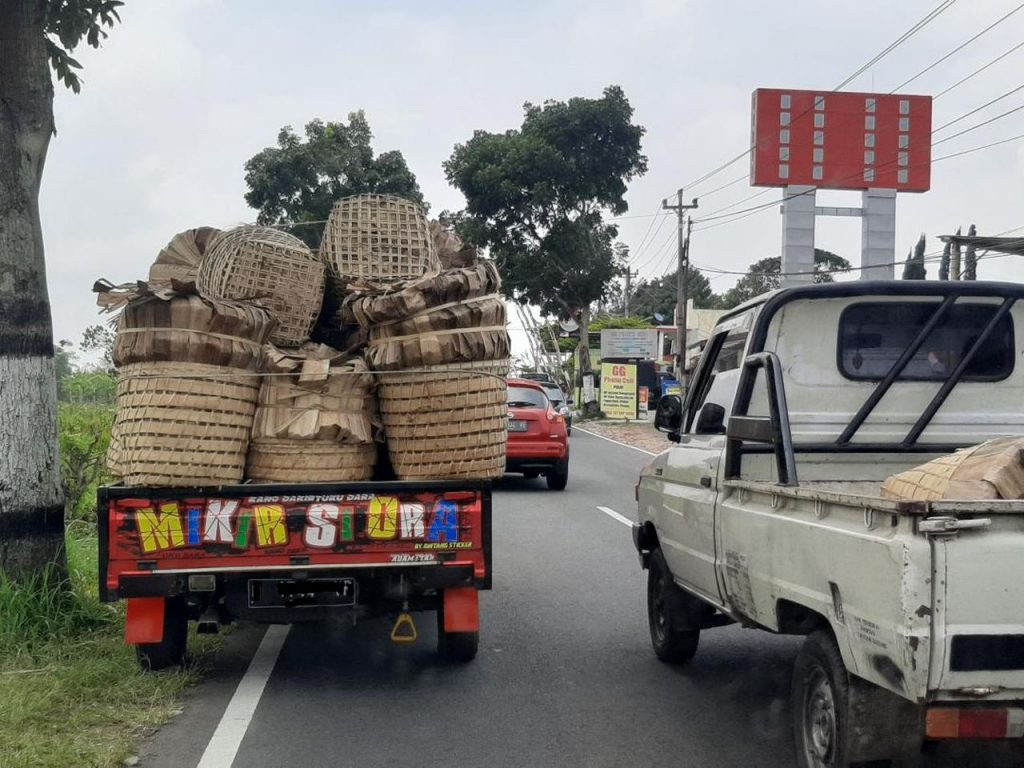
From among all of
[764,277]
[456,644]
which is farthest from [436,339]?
[764,277]

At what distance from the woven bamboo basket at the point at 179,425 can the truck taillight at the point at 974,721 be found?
3691 millimetres

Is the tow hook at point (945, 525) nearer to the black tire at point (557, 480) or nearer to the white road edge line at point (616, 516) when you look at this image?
the white road edge line at point (616, 516)

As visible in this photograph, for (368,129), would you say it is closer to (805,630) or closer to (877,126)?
(877,126)

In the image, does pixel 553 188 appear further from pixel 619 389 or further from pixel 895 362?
pixel 895 362

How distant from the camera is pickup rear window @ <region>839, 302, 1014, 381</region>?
17.7ft

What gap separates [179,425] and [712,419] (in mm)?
2695

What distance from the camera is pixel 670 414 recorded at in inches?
263

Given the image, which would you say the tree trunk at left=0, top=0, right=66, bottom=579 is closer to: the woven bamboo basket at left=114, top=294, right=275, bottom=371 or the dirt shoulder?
the woven bamboo basket at left=114, top=294, right=275, bottom=371

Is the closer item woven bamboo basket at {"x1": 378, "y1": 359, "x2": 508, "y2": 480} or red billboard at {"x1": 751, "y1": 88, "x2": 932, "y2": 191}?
woven bamboo basket at {"x1": 378, "y1": 359, "x2": 508, "y2": 480}

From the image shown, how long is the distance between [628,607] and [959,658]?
17.3 ft

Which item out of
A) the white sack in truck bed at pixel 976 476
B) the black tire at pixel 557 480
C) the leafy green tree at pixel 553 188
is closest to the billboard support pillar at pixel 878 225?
the leafy green tree at pixel 553 188

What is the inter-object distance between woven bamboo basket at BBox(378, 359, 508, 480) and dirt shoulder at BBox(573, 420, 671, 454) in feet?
67.5

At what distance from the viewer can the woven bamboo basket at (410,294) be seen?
6.09m

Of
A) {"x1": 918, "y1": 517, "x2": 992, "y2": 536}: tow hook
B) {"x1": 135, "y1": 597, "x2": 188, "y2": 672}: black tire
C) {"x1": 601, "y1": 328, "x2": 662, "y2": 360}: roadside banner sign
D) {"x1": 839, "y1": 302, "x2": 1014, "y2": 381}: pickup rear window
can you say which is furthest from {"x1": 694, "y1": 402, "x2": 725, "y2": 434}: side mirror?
{"x1": 601, "y1": 328, "x2": 662, "y2": 360}: roadside banner sign
